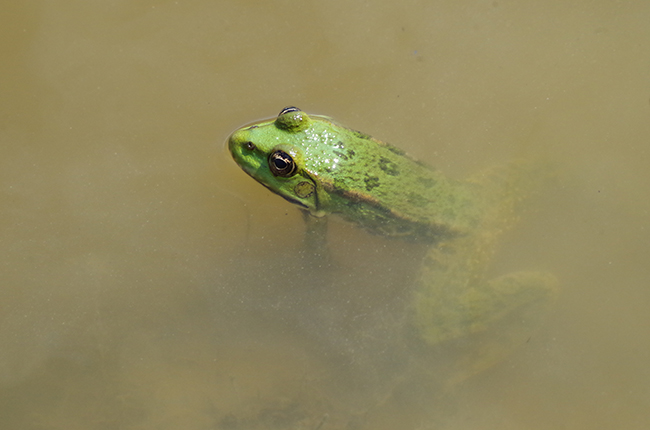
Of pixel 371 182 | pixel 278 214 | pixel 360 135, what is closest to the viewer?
pixel 371 182

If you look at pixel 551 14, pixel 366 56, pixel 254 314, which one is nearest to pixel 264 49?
pixel 366 56

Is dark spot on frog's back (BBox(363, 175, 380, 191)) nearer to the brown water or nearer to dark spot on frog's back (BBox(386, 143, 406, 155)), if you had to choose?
dark spot on frog's back (BBox(386, 143, 406, 155))

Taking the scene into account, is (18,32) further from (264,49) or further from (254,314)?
(254,314)

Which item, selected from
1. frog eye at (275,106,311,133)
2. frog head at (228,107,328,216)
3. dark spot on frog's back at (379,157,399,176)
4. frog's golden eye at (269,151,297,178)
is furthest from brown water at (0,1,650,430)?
frog eye at (275,106,311,133)

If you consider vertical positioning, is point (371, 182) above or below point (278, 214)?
above

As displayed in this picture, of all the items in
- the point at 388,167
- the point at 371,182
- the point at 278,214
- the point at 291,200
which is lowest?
the point at 278,214

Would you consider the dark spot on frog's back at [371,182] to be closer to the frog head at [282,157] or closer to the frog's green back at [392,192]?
the frog's green back at [392,192]

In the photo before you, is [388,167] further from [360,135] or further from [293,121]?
[293,121]

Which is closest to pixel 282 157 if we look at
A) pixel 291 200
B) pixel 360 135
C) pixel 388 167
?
pixel 291 200

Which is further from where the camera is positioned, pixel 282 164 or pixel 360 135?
pixel 360 135
